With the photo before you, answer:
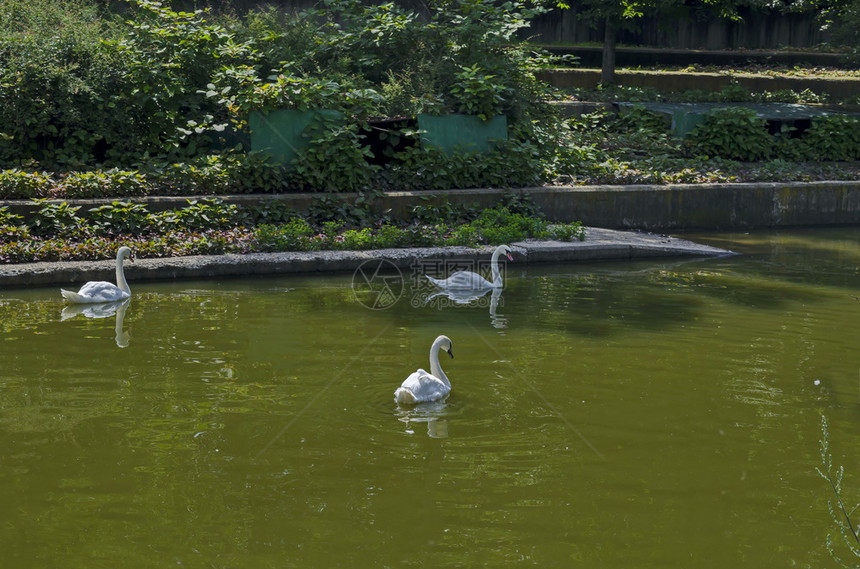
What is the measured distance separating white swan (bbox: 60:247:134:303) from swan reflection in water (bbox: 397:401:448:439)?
4380 millimetres

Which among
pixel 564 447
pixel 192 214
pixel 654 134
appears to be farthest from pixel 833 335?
pixel 654 134

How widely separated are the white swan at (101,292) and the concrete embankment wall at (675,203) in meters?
3.47

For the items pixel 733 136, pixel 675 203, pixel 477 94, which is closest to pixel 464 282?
pixel 477 94

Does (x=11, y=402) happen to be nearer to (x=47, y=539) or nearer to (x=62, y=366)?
(x=62, y=366)

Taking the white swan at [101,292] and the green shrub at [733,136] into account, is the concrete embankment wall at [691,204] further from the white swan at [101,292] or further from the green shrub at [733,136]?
the white swan at [101,292]

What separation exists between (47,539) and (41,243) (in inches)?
292

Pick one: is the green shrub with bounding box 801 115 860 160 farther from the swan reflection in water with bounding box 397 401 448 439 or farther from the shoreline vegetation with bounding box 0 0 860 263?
the swan reflection in water with bounding box 397 401 448 439

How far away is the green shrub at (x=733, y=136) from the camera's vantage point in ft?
61.0

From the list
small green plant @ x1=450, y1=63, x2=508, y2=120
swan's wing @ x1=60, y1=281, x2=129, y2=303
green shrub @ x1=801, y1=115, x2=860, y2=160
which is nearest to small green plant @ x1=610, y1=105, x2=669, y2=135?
green shrub @ x1=801, y1=115, x2=860, y2=160

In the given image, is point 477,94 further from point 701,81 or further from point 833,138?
point 701,81

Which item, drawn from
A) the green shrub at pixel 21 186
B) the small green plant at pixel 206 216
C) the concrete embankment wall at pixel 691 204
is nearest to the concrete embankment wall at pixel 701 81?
the concrete embankment wall at pixel 691 204

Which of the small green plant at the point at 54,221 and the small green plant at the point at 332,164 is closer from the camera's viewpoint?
the small green plant at the point at 54,221

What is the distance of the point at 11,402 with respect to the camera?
6980 mm
